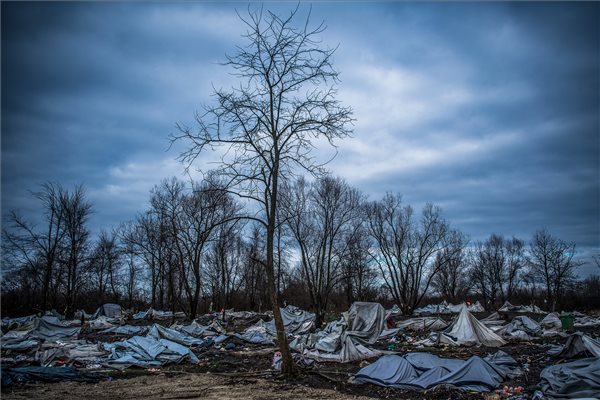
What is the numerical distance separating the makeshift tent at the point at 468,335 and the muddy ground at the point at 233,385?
3987 mm

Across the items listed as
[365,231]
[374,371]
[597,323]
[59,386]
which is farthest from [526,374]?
[365,231]

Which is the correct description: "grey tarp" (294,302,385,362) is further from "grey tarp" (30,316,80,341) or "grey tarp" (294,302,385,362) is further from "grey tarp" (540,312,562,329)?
"grey tarp" (30,316,80,341)

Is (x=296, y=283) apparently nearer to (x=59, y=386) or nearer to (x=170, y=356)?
(x=170, y=356)

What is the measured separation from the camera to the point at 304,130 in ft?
32.8

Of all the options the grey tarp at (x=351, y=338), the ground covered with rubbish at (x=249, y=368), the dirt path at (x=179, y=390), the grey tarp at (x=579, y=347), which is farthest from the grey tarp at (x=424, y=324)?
the dirt path at (x=179, y=390)

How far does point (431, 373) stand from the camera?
8.59 meters

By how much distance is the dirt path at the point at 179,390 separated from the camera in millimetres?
8047

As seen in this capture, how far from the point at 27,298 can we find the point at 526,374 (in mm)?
36912

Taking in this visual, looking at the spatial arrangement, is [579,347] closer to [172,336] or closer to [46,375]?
[46,375]

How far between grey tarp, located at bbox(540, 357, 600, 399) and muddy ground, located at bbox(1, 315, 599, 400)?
43 centimetres

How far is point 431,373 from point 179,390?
18.3ft

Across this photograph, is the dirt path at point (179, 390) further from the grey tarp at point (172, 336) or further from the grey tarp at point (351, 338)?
the grey tarp at point (172, 336)

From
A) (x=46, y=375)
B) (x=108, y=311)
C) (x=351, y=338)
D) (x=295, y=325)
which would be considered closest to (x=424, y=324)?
(x=295, y=325)

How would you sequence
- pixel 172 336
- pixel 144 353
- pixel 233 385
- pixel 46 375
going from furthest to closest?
pixel 172 336 < pixel 144 353 < pixel 46 375 < pixel 233 385
